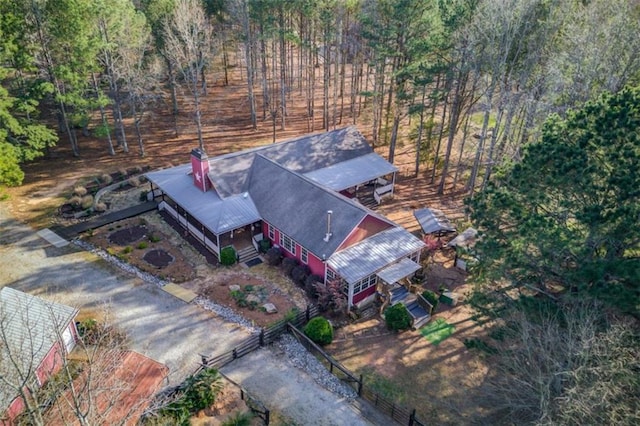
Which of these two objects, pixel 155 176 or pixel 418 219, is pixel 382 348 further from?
pixel 155 176

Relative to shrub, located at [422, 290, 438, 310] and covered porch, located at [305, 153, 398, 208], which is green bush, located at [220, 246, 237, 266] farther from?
shrub, located at [422, 290, 438, 310]

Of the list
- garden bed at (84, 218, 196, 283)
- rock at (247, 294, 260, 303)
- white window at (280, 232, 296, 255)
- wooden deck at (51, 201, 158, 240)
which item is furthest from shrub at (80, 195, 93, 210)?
rock at (247, 294, 260, 303)

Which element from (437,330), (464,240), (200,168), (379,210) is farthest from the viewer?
(379,210)

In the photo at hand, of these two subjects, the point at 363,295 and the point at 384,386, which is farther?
the point at 363,295

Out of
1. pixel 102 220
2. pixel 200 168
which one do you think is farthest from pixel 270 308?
pixel 102 220

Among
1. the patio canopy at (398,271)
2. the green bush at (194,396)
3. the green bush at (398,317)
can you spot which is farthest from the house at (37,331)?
the patio canopy at (398,271)

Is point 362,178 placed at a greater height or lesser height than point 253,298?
greater

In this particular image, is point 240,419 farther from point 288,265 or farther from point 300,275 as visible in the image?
point 288,265

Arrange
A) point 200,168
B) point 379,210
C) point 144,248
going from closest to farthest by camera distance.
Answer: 1. point 144,248
2. point 200,168
3. point 379,210
